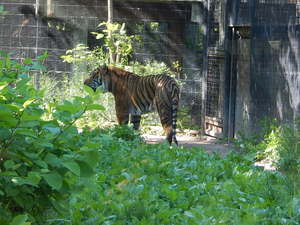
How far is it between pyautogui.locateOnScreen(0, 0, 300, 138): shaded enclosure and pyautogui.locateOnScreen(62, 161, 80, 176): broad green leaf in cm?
705

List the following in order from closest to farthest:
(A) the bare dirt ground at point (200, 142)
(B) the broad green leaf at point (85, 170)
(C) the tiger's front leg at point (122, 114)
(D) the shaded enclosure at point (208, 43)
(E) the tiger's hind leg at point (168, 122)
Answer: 1. (B) the broad green leaf at point (85, 170)
2. (D) the shaded enclosure at point (208, 43)
3. (A) the bare dirt ground at point (200, 142)
4. (E) the tiger's hind leg at point (168, 122)
5. (C) the tiger's front leg at point (122, 114)

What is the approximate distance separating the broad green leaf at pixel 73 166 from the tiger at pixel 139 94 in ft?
28.7

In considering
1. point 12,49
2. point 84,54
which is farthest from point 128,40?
point 12,49

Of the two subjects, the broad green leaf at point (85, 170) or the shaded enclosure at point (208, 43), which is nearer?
the broad green leaf at point (85, 170)

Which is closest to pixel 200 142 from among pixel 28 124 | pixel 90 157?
pixel 90 157

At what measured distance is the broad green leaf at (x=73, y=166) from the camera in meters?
3.33

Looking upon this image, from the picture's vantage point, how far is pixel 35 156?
338 centimetres

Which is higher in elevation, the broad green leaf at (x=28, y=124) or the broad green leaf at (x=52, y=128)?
the broad green leaf at (x=28, y=124)

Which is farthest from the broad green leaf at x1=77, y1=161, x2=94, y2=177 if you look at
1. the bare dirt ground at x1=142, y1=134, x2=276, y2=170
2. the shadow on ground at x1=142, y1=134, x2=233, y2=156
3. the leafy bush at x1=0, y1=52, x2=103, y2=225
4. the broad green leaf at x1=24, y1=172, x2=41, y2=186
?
the shadow on ground at x1=142, y1=134, x2=233, y2=156

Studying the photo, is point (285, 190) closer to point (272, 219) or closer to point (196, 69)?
point (272, 219)

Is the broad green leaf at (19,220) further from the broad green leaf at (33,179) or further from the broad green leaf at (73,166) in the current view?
the broad green leaf at (73,166)

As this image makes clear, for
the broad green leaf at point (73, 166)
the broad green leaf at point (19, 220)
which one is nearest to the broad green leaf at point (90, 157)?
the broad green leaf at point (73, 166)

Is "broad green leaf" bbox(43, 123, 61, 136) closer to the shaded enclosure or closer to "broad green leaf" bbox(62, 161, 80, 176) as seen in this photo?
"broad green leaf" bbox(62, 161, 80, 176)

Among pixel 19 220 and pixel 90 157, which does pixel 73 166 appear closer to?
pixel 90 157
